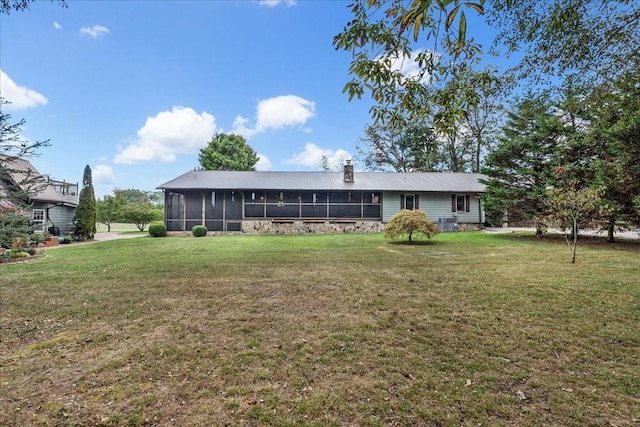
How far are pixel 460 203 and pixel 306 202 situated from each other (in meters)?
11.4

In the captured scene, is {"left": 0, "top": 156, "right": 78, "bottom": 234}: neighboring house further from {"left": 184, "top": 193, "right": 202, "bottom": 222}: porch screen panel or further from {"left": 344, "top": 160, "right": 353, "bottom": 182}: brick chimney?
{"left": 344, "top": 160, "right": 353, "bottom": 182}: brick chimney

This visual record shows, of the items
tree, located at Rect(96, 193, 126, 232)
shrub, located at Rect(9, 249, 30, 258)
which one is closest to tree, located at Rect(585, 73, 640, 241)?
shrub, located at Rect(9, 249, 30, 258)

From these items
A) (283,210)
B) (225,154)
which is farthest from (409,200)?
(225,154)

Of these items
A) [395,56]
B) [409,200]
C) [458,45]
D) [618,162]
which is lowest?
[409,200]

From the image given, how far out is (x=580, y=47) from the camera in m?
4.19

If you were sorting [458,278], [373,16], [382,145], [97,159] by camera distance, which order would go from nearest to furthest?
1. [373,16]
2. [458,278]
3. [97,159]
4. [382,145]

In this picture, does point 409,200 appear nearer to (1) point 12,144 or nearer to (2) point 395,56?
(2) point 395,56

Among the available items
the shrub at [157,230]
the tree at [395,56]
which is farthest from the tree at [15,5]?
the shrub at [157,230]

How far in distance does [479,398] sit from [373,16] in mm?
3639

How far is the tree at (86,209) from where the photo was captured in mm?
17261

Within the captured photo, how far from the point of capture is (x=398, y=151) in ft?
116

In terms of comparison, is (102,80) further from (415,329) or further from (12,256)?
(415,329)

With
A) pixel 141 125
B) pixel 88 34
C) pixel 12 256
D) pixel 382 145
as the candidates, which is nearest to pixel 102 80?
pixel 88 34

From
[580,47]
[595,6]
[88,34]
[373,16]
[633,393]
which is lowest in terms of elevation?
[633,393]
